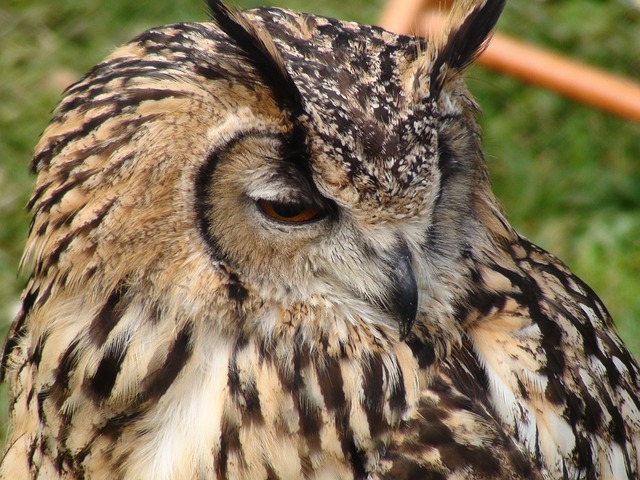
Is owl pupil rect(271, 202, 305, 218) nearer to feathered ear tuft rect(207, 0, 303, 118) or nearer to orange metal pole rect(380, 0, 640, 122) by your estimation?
feathered ear tuft rect(207, 0, 303, 118)

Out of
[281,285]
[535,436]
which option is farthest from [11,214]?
[535,436]

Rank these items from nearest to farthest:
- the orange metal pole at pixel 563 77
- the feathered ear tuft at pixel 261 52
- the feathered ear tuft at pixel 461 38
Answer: the feathered ear tuft at pixel 261 52 → the feathered ear tuft at pixel 461 38 → the orange metal pole at pixel 563 77

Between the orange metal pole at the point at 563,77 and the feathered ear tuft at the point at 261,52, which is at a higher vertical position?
the feathered ear tuft at the point at 261,52

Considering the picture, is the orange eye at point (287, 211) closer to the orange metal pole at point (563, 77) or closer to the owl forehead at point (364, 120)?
the owl forehead at point (364, 120)

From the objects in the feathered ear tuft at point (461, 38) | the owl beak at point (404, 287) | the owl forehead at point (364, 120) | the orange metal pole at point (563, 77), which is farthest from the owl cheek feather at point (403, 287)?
the orange metal pole at point (563, 77)

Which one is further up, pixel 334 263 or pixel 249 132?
pixel 249 132

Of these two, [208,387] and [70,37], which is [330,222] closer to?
[208,387]

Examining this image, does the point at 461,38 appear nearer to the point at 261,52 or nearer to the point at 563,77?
the point at 261,52

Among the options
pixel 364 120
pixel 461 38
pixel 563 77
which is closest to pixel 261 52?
pixel 364 120

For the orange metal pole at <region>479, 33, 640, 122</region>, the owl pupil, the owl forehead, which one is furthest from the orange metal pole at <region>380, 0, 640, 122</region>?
the owl pupil
